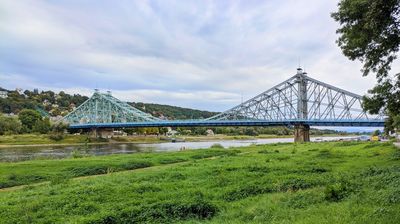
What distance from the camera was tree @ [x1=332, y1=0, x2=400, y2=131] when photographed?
394 inches

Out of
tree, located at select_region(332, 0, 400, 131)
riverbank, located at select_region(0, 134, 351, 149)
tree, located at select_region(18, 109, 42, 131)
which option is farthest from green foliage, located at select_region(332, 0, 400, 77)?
tree, located at select_region(18, 109, 42, 131)

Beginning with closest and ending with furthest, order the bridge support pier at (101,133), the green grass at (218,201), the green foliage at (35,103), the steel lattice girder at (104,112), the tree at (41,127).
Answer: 1. the green grass at (218,201)
2. the tree at (41,127)
3. the bridge support pier at (101,133)
4. the steel lattice girder at (104,112)
5. the green foliage at (35,103)

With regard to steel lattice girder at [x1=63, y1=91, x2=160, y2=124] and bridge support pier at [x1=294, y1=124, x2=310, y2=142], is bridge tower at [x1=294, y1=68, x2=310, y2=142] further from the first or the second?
steel lattice girder at [x1=63, y1=91, x2=160, y2=124]

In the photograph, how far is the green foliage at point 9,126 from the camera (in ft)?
271

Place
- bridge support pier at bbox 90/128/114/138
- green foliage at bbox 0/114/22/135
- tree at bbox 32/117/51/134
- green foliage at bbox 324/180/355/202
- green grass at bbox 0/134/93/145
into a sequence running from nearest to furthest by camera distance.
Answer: green foliage at bbox 324/180/355/202 → green grass at bbox 0/134/93/145 → green foliage at bbox 0/114/22/135 → tree at bbox 32/117/51/134 → bridge support pier at bbox 90/128/114/138

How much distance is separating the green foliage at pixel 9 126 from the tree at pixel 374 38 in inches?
3385

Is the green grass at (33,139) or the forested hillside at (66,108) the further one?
the forested hillside at (66,108)

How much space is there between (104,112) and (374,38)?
11651cm

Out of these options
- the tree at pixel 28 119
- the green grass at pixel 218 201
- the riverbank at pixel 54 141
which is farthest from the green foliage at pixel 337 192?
the tree at pixel 28 119

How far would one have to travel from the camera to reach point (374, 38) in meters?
12.0

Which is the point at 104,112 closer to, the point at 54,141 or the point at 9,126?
the point at 54,141

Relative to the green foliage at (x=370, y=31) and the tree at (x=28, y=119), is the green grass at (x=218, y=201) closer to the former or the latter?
the green foliage at (x=370, y=31)

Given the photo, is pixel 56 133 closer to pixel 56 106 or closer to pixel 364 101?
pixel 364 101

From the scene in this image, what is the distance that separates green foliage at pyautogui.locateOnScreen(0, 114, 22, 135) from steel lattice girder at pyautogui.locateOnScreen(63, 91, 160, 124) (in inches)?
929
